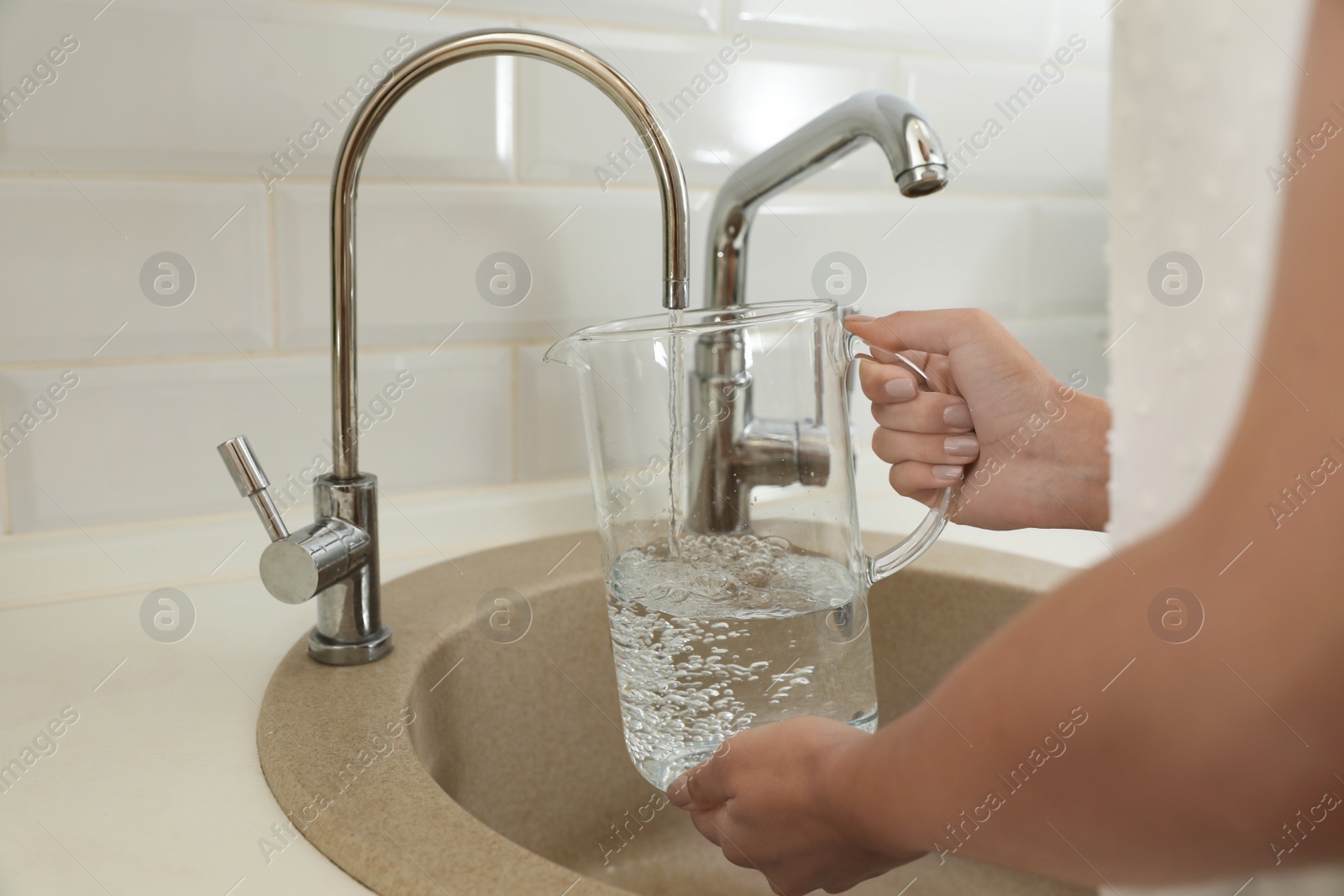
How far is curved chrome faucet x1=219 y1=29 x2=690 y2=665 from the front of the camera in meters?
0.49

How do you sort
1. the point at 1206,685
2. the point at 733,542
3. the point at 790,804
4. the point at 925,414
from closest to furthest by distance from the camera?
the point at 1206,685
the point at 790,804
the point at 733,542
the point at 925,414

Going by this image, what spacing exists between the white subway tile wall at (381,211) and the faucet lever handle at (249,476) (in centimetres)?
17

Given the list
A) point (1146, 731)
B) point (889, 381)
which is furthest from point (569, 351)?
point (1146, 731)

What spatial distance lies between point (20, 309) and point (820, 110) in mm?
557

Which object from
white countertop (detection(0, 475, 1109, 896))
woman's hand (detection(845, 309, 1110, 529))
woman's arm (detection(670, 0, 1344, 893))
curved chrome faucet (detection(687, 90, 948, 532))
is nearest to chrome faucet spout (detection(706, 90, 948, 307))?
curved chrome faucet (detection(687, 90, 948, 532))

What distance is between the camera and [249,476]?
0.50m

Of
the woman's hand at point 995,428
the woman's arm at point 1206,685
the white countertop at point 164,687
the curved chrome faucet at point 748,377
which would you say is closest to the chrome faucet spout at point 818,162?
the curved chrome faucet at point 748,377

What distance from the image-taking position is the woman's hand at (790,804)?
345 millimetres

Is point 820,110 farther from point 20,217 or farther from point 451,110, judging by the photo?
point 20,217

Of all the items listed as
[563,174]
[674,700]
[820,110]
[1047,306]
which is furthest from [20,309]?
[1047,306]

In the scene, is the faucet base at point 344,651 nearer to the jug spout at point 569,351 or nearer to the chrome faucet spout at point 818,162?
the jug spout at point 569,351

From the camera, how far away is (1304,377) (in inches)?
8.3

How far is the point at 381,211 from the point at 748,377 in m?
0.31

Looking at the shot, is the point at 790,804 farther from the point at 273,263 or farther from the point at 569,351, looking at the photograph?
the point at 273,263
